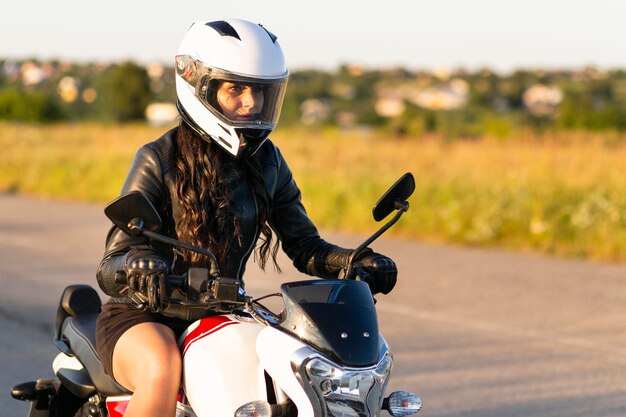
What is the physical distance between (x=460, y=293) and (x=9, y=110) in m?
55.6

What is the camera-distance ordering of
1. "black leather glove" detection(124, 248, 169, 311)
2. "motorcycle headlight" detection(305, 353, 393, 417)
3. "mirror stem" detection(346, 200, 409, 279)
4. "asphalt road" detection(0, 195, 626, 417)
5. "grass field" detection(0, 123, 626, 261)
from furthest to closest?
1. "grass field" detection(0, 123, 626, 261)
2. "asphalt road" detection(0, 195, 626, 417)
3. "mirror stem" detection(346, 200, 409, 279)
4. "black leather glove" detection(124, 248, 169, 311)
5. "motorcycle headlight" detection(305, 353, 393, 417)

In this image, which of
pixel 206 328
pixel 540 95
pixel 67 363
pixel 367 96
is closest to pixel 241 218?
pixel 206 328

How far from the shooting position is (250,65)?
12.1ft

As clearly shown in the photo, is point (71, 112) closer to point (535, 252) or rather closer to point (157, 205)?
point (535, 252)

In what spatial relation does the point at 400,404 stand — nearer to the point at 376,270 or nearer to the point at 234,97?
the point at 376,270

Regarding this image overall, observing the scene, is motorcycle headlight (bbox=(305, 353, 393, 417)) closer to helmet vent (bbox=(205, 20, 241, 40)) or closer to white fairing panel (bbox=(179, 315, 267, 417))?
white fairing panel (bbox=(179, 315, 267, 417))

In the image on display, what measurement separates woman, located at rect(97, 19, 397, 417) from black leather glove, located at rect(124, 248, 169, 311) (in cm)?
24

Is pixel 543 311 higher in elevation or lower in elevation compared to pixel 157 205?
lower

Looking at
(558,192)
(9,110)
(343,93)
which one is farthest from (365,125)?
(558,192)

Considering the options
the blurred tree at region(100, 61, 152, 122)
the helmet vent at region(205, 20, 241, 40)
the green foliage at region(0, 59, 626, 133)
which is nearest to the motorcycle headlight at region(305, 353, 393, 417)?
the helmet vent at region(205, 20, 241, 40)

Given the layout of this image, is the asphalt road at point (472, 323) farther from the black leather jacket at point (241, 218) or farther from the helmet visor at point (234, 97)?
the helmet visor at point (234, 97)

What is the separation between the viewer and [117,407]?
3795mm

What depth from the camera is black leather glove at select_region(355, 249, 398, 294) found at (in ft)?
12.2

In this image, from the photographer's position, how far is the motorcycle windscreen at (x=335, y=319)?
10.00 feet
